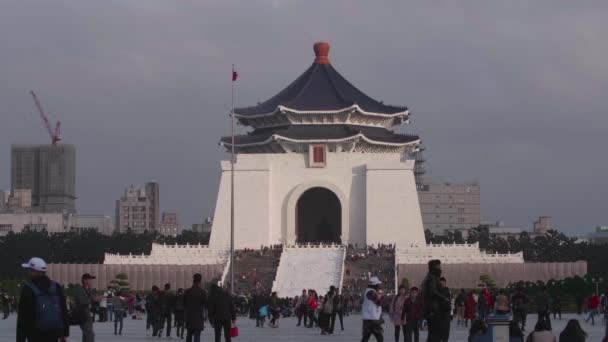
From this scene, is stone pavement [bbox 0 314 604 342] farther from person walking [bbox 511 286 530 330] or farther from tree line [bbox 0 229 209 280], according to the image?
tree line [bbox 0 229 209 280]

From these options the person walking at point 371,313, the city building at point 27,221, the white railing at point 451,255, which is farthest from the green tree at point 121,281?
the city building at point 27,221

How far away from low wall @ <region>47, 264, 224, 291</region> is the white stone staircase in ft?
9.23

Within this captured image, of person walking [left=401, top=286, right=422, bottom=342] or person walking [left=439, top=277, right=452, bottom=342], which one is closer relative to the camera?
person walking [left=439, top=277, right=452, bottom=342]

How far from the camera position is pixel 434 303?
1548 centimetres

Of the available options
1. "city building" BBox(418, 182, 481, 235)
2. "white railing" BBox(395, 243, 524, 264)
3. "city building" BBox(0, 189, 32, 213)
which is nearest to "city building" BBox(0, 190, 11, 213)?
"city building" BBox(0, 189, 32, 213)

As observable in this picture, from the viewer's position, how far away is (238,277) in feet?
167

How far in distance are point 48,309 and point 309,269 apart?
132ft

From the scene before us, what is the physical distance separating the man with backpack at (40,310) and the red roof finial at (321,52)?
52.1 meters

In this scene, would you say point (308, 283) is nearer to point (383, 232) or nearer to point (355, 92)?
point (383, 232)

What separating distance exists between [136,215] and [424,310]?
14011 centimetres

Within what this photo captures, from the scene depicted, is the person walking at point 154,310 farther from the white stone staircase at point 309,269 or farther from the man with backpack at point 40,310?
the white stone staircase at point 309,269

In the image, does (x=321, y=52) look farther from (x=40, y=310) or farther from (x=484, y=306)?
(x=40, y=310)

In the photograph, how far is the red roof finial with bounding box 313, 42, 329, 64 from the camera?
63.4m

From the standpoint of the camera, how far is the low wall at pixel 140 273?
52.2 m
